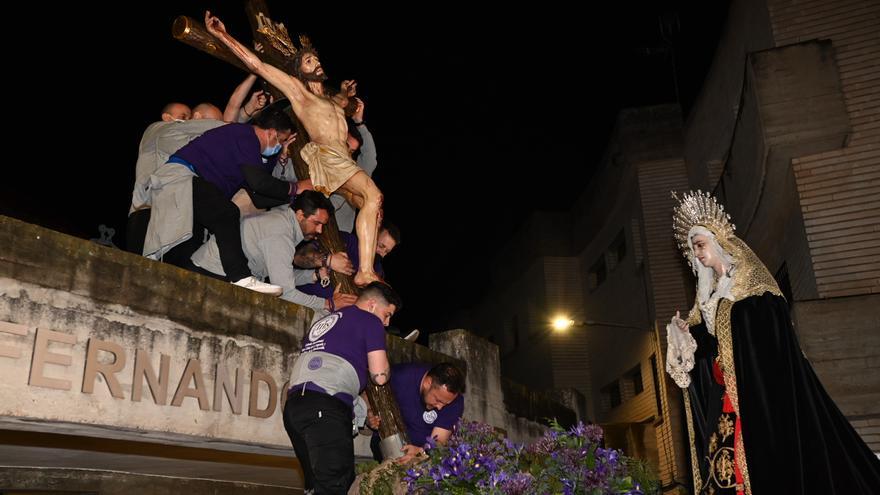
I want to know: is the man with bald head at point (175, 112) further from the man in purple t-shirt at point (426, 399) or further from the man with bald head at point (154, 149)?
the man in purple t-shirt at point (426, 399)

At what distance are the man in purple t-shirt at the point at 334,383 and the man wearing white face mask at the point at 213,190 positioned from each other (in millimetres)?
1282

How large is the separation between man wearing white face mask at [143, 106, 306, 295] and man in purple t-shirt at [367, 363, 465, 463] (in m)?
1.30

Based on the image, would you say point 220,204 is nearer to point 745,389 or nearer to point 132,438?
point 132,438

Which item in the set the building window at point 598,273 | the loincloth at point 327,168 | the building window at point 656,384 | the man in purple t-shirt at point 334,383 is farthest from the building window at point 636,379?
the man in purple t-shirt at point 334,383

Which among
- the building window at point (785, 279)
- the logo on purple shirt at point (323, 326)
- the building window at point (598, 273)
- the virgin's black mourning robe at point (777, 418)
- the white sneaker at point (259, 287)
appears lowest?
the virgin's black mourning robe at point (777, 418)

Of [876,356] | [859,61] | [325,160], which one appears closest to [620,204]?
[859,61]

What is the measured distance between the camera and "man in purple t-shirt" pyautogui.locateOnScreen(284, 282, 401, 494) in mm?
5203

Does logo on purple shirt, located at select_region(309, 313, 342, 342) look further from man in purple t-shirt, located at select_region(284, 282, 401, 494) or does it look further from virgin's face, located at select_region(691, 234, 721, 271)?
virgin's face, located at select_region(691, 234, 721, 271)

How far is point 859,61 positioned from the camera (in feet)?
44.9

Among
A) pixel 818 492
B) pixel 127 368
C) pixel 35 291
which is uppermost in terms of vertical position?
pixel 35 291

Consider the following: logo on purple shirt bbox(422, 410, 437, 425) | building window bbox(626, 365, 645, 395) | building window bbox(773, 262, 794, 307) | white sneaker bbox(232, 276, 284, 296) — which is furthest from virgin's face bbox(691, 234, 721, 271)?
Answer: building window bbox(626, 365, 645, 395)

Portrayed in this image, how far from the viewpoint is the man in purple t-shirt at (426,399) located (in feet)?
21.3

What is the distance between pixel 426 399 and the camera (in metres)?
6.71

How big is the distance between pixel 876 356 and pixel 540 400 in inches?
187
